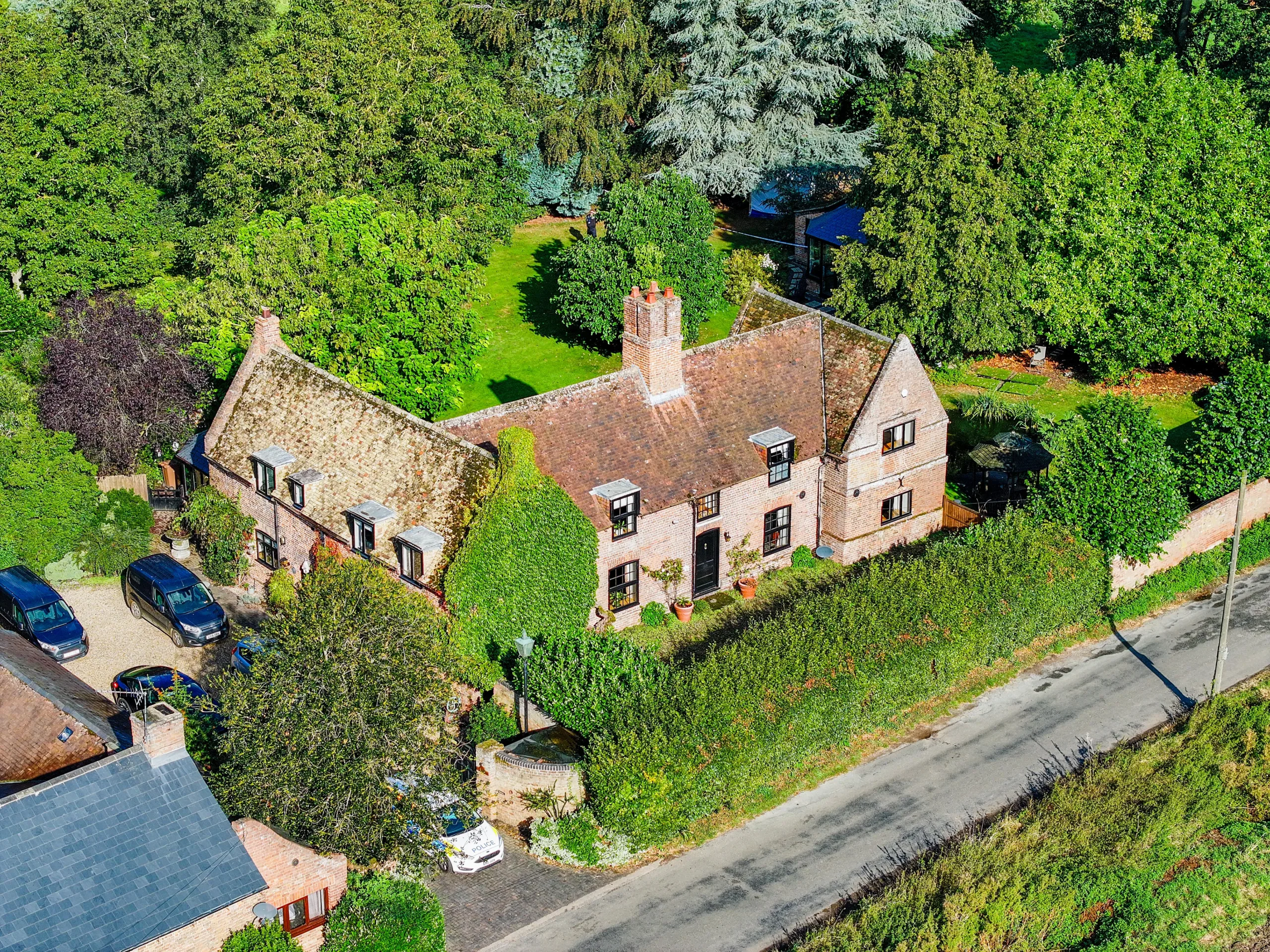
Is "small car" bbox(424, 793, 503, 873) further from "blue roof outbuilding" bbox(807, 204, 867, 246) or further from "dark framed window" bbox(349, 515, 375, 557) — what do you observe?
"blue roof outbuilding" bbox(807, 204, 867, 246)

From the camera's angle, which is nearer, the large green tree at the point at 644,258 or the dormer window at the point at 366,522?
the dormer window at the point at 366,522

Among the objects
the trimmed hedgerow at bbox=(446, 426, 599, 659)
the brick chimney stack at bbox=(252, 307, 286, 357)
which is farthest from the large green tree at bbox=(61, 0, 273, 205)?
the trimmed hedgerow at bbox=(446, 426, 599, 659)

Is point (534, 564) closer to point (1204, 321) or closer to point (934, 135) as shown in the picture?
point (934, 135)

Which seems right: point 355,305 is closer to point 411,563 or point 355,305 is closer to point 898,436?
point 411,563

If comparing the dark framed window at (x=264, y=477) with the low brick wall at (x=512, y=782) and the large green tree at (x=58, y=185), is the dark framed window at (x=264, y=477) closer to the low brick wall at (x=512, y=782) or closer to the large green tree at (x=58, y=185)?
the low brick wall at (x=512, y=782)

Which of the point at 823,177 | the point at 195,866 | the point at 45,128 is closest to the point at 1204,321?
the point at 823,177

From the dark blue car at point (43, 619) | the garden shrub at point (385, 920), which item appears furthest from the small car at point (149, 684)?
the garden shrub at point (385, 920)
